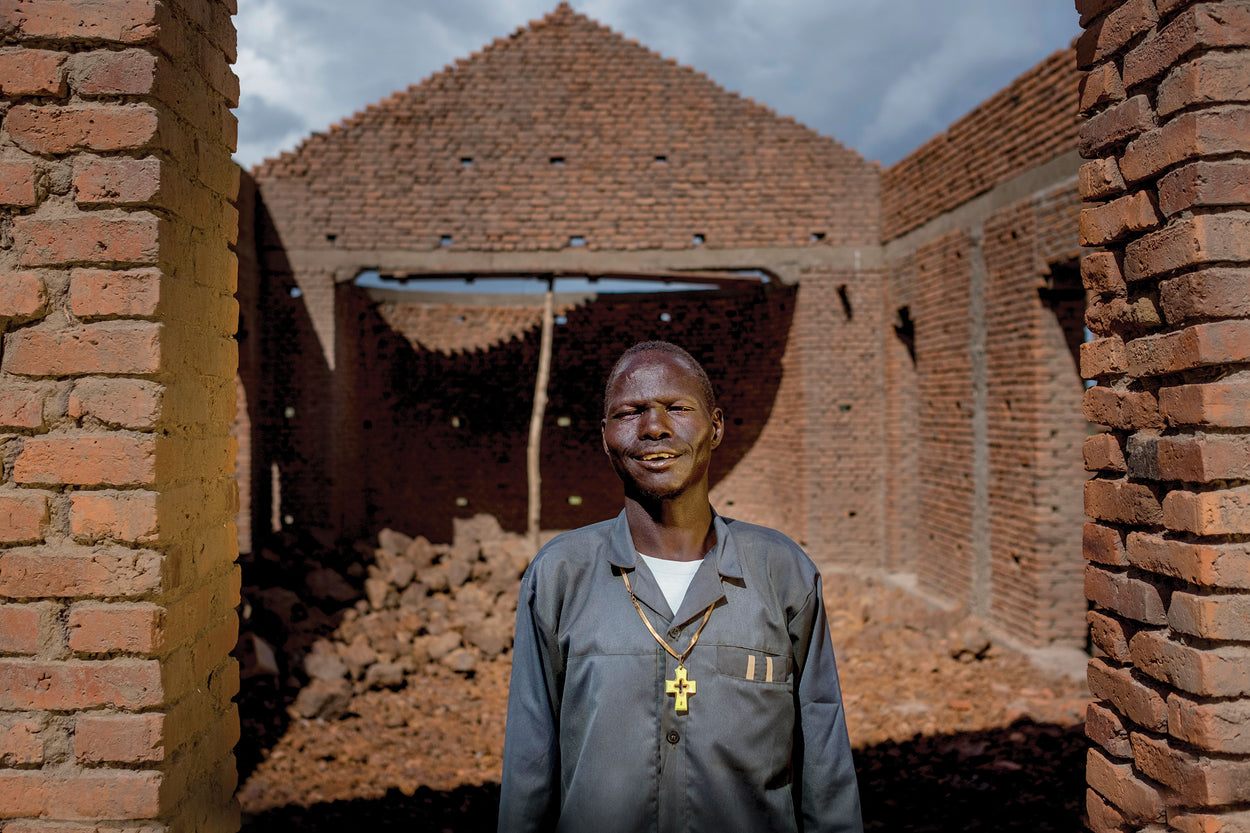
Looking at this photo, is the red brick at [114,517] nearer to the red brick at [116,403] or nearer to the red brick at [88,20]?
the red brick at [116,403]

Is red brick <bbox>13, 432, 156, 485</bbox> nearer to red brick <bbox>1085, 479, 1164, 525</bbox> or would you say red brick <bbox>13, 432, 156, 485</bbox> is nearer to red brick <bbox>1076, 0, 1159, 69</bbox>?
red brick <bbox>1085, 479, 1164, 525</bbox>

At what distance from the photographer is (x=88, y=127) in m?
1.83

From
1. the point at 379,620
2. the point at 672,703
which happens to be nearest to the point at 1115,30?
the point at 672,703

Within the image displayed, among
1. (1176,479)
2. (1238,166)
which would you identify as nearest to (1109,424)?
(1176,479)

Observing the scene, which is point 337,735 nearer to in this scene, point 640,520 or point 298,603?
point 298,603

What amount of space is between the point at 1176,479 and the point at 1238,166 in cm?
80

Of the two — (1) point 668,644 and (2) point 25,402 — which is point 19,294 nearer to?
(2) point 25,402

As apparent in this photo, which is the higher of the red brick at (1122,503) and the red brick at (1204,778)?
the red brick at (1122,503)

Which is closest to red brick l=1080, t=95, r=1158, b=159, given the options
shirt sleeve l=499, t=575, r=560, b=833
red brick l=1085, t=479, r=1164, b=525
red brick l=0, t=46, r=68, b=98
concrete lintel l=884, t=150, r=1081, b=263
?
red brick l=1085, t=479, r=1164, b=525

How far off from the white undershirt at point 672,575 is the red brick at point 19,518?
4.77 ft

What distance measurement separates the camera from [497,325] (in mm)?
11633

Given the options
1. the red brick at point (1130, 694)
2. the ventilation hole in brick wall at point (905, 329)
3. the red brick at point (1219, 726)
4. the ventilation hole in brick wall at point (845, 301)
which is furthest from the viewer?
the ventilation hole in brick wall at point (845, 301)

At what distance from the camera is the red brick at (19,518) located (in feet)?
5.92

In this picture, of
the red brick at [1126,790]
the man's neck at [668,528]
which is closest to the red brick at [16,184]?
the man's neck at [668,528]
